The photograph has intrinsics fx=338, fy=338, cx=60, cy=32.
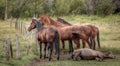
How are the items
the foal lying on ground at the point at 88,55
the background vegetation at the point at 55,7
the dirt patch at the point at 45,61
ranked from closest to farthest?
the dirt patch at the point at 45,61, the foal lying on ground at the point at 88,55, the background vegetation at the point at 55,7

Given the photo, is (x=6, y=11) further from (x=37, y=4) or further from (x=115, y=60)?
(x=115, y=60)

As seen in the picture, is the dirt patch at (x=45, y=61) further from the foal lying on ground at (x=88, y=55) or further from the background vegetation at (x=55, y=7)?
the background vegetation at (x=55, y=7)

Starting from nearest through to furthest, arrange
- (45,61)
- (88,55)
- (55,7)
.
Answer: (88,55), (45,61), (55,7)

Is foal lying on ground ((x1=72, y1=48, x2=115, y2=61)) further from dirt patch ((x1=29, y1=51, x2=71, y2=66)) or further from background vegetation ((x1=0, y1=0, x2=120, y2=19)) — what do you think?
background vegetation ((x1=0, y1=0, x2=120, y2=19))

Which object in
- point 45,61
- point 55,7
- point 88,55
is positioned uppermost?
point 55,7

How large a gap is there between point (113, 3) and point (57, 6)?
11.1 metres

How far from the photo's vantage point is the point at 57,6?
57.1 m

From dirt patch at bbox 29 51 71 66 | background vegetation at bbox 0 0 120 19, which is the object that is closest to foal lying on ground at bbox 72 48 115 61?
dirt patch at bbox 29 51 71 66

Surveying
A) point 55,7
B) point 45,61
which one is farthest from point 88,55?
point 55,7

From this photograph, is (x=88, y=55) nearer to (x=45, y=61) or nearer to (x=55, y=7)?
(x=45, y=61)

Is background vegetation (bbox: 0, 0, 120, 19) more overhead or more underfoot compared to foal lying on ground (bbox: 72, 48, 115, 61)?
more overhead

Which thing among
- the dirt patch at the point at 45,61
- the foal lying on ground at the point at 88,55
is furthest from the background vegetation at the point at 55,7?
the foal lying on ground at the point at 88,55

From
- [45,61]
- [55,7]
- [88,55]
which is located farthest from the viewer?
[55,7]

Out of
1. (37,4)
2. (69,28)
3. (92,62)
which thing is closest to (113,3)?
(37,4)
